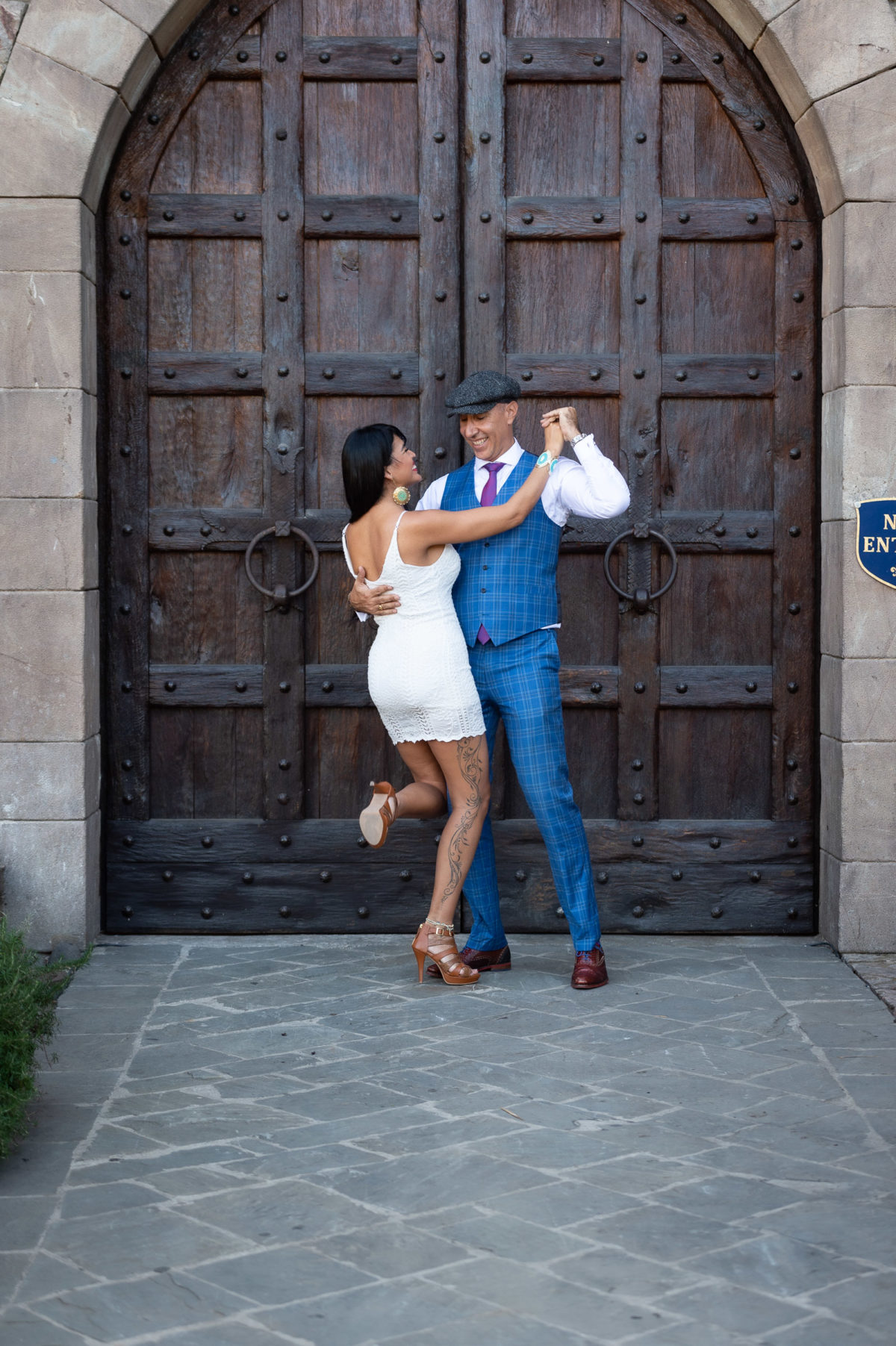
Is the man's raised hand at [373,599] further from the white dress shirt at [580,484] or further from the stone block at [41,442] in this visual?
the stone block at [41,442]

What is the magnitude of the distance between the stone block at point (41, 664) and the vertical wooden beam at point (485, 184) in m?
1.66

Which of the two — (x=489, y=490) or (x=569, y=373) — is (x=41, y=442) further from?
(x=569, y=373)

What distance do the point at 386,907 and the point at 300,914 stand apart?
12.2 inches

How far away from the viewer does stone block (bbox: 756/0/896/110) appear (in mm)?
4730

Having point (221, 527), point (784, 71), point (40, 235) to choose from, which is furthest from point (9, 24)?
point (784, 71)

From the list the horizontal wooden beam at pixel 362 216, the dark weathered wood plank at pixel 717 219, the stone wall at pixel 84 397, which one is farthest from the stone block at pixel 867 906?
the horizontal wooden beam at pixel 362 216

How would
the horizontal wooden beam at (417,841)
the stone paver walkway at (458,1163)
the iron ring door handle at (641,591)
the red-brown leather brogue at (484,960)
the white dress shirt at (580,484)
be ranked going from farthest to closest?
the horizontal wooden beam at (417,841), the iron ring door handle at (641,591), the red-brown leather brogue at (484,960), the white dress shirt at (580,484), the stone paver walkway at (458,1163)

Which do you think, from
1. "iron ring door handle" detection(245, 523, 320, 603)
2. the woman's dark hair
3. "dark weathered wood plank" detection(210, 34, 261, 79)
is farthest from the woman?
"dark weathered wood plank" detection(210, 34, 261, 79)

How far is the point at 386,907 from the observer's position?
16.9 feet

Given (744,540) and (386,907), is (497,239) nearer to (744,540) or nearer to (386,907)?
(744,540)

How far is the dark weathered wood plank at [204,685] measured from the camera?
5.16 m

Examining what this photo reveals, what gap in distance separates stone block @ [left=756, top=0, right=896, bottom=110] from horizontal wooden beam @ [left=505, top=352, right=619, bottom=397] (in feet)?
3.59

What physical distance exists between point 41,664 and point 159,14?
221 centimetres

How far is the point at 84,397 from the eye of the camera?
190 inches
